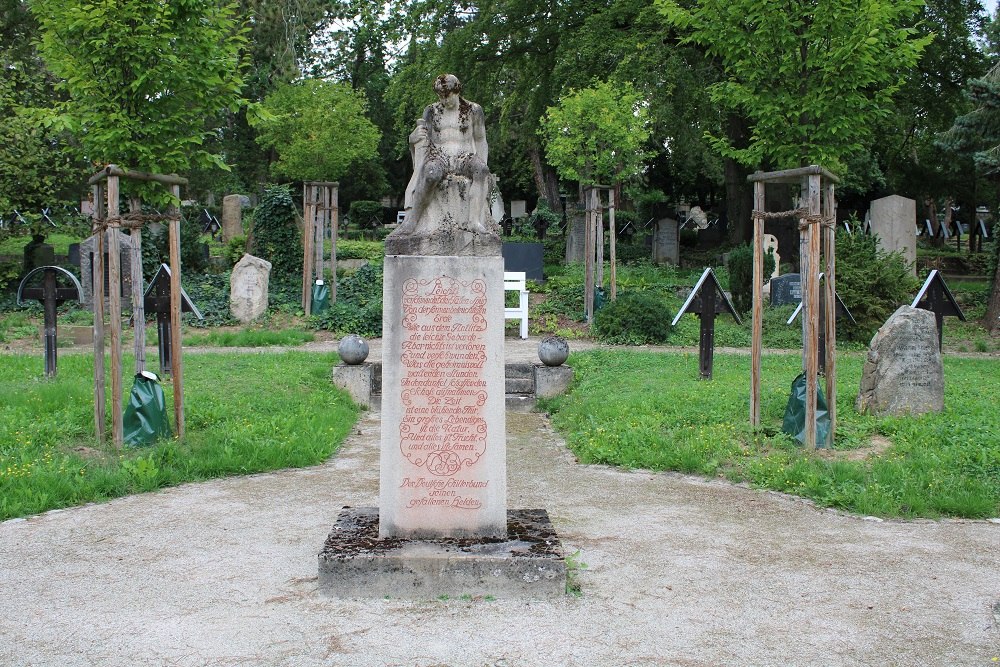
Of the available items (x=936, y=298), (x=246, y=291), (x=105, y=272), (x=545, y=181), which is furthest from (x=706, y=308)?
(x=545, y=181)

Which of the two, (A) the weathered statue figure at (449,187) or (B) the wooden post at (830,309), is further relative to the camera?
(B) the wooden post at (830,309)

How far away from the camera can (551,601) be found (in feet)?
16.7

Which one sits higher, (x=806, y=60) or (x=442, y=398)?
(x=806, y=60)

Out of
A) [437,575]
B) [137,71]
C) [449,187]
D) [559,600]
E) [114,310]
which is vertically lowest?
[559,600]

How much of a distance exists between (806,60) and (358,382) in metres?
6.45

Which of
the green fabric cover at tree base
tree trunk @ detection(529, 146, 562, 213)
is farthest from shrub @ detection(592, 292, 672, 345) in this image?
tree trunk @ detection(529, 146, 562, 213)

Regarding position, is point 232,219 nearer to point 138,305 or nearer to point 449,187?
point 138,305

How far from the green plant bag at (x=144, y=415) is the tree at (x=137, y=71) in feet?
7.21

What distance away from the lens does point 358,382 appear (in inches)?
474

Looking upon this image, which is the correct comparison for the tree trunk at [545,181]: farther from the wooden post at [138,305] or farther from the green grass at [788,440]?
the wooden post at [138,305]

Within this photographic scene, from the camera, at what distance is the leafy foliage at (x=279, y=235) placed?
21.5 meters

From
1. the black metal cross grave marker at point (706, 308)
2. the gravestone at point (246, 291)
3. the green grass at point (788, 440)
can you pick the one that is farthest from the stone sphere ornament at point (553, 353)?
the gravestone at point (246, 291)

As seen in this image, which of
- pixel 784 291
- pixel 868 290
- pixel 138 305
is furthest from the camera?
pixel 784 291

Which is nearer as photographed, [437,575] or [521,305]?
[437,575]
